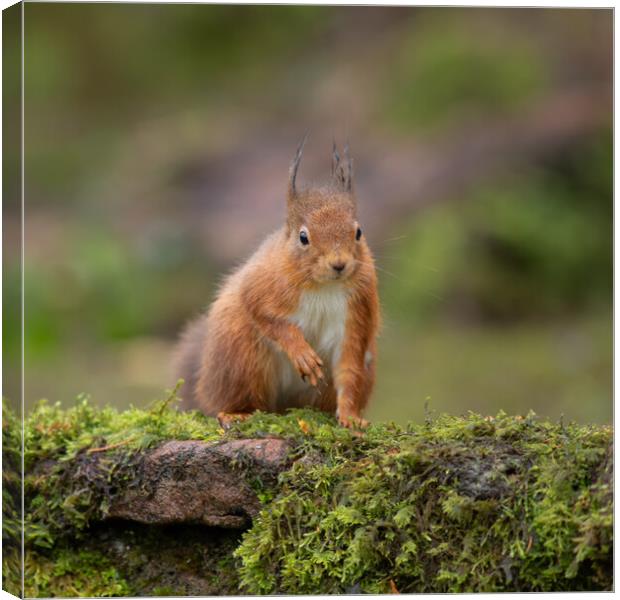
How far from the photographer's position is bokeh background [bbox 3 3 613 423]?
28.7 feet

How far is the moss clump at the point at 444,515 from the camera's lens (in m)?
3.47

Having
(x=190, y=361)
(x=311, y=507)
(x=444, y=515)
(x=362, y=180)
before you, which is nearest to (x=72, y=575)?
(x=311, y=507)

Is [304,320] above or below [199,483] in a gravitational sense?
above

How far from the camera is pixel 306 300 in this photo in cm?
438

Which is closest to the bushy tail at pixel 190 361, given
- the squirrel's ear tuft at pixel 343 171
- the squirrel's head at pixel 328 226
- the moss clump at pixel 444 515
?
the squirrel's head at pixel 328 226

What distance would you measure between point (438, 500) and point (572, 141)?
7.33 metres

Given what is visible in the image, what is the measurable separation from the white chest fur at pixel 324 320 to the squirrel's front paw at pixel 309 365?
0.47 ft

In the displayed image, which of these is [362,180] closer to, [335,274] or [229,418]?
[229,418]

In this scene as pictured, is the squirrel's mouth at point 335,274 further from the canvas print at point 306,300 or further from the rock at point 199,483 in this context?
the rock at point 199,483

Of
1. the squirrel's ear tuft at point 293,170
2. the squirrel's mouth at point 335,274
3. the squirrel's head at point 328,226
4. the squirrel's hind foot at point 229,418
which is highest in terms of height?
the squirrel's ear tuft at point 293,170

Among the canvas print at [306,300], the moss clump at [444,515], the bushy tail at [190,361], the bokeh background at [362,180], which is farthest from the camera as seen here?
the bokeh background at [362,180]

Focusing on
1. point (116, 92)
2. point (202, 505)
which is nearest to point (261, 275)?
point (202, 505)

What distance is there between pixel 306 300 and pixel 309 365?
268 mm

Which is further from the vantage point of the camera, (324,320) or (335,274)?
(324,320)
